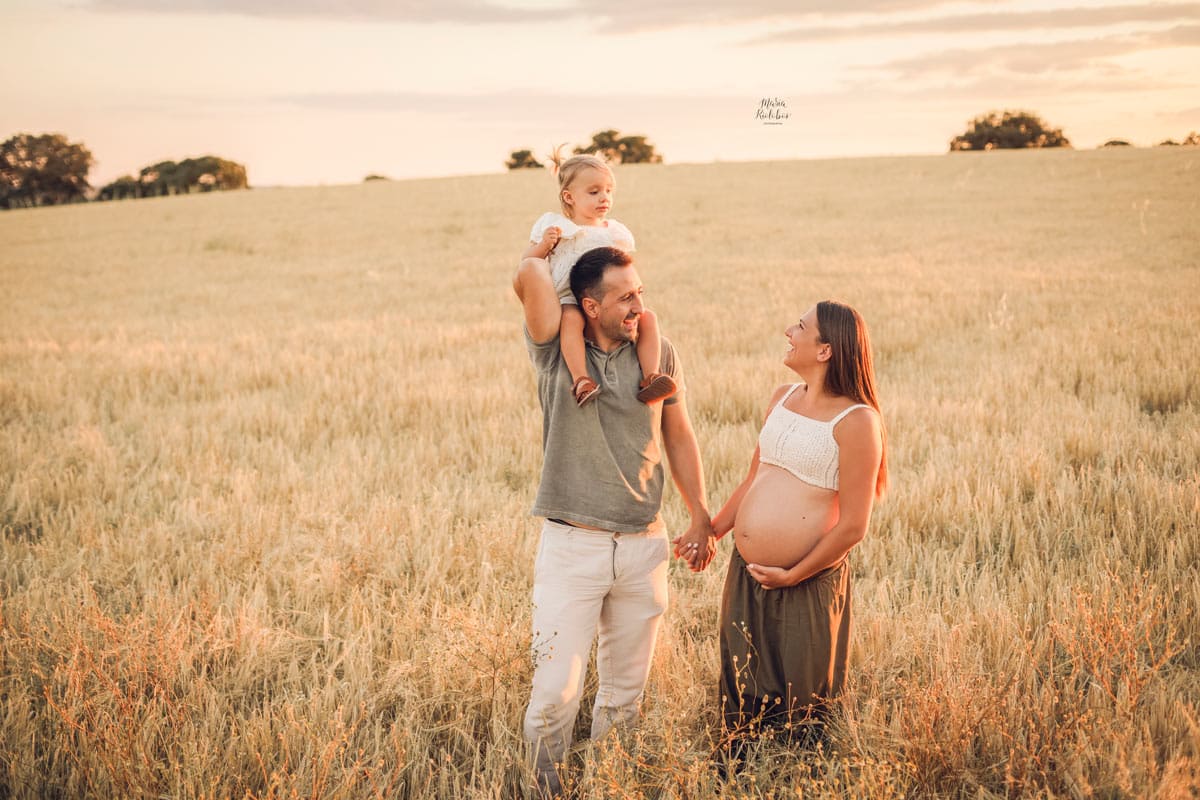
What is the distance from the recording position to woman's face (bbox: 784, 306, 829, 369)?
95.7 inches

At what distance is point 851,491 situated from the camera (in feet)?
7.71

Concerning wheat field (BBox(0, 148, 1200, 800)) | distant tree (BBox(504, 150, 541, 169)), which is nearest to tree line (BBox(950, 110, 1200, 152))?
distant tree (BBox(504, 150, 541, 169))

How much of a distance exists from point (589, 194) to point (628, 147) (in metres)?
63.0

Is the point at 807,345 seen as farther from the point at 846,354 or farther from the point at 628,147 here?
the point at 628,147

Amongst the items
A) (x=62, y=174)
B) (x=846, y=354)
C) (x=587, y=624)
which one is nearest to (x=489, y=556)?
(x=587, y=624)

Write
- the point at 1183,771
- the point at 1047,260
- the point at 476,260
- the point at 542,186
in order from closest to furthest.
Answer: the point at 1183,771, the point at 1047,260, the point at 476,260, the point at 542,186

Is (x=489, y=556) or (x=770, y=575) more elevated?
(x=770, y=575)

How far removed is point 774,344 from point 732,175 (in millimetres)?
33958

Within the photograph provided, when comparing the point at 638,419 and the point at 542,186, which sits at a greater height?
the point at 542,186

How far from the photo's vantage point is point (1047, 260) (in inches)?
583

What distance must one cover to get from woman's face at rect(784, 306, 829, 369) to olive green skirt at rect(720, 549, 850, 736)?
0.73 metres

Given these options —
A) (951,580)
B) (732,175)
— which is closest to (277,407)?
(951,580)

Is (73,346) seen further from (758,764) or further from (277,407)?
(758,764)

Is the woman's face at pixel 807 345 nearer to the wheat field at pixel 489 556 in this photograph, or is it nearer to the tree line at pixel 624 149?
the wheat field at pixel 489 556
